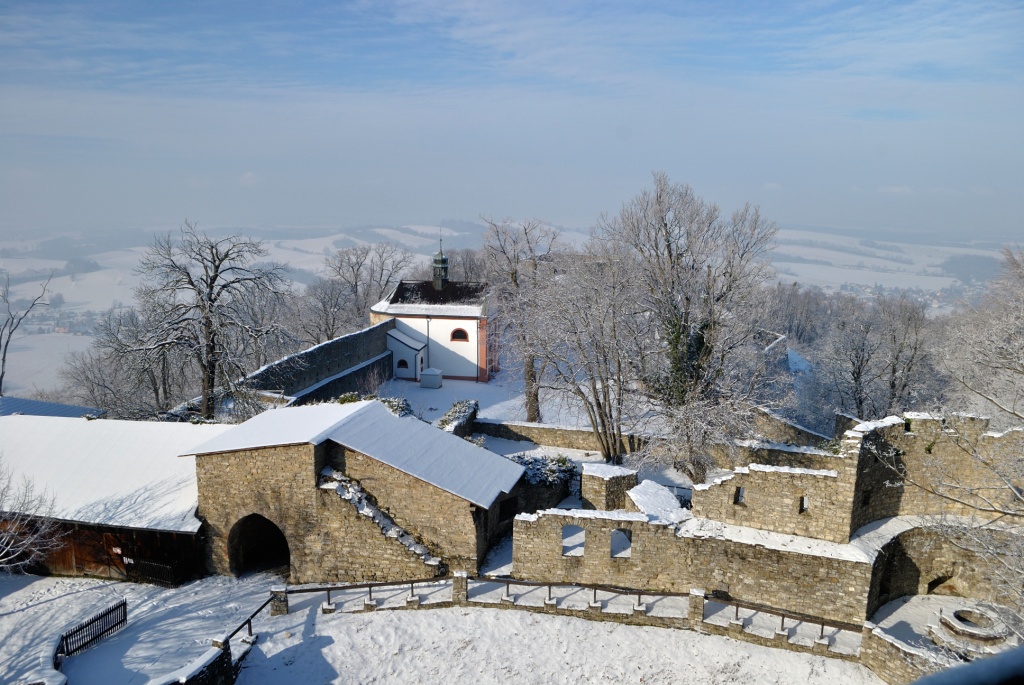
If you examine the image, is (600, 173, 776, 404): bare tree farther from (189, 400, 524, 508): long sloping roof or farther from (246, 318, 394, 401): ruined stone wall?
(246, 318, 394, 401): ruined stone wall

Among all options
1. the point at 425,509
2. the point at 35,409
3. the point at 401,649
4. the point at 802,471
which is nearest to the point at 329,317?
the point at 35,409

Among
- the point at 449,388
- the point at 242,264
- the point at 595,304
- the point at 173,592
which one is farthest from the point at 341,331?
the point at 173,592

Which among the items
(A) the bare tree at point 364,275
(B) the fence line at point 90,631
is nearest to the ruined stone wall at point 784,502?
(B) the fence line at point 90,631

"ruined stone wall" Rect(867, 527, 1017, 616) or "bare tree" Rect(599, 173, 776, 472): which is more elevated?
"bare tree" Rect(599, 173, 776, 472)

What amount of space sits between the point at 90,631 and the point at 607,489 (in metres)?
12.9

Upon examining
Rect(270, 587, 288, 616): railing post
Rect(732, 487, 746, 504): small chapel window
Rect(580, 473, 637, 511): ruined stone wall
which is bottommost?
Rect(270, 587, 288, 616): railing post

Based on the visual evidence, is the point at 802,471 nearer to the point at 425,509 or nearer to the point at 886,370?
the point at 425,509

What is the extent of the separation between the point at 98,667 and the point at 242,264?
18.2 metres

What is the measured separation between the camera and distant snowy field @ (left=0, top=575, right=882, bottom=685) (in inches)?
516

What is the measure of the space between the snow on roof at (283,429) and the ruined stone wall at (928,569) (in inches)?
556

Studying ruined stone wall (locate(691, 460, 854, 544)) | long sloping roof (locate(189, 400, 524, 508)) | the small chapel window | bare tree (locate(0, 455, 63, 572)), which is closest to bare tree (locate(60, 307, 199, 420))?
bare tree (locate(0, 455, 63, 572))

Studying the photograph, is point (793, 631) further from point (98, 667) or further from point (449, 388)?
point (449, 388)

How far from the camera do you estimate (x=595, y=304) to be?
76.2 ft

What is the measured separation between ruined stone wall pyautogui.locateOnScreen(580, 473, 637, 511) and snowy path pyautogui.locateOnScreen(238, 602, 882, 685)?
480cm
